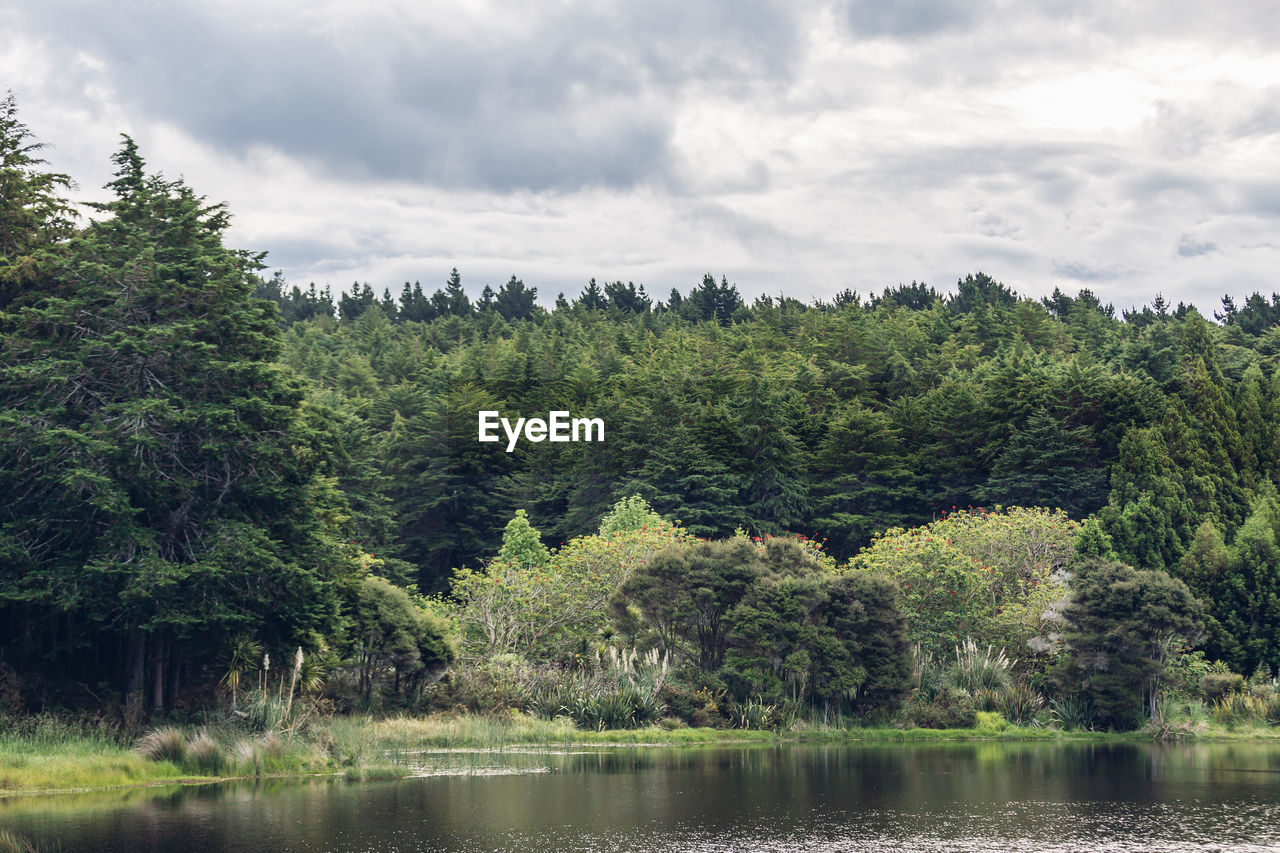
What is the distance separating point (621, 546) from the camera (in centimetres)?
4766

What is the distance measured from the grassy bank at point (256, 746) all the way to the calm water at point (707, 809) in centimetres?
147

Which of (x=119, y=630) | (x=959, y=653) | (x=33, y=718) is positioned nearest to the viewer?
(x=33, y=718)

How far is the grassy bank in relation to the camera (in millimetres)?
25656

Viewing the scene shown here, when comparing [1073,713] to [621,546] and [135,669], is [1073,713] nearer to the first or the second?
[621,546]

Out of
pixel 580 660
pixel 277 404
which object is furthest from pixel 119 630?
pixel 580 660

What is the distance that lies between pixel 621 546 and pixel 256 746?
2129cm

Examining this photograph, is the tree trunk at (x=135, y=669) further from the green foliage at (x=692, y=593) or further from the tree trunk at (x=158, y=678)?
the green foliage at (x=692, y=593)

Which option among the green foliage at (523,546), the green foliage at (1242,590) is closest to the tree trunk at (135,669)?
the green foliage at (523,546)

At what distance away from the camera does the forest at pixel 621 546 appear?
30.9m

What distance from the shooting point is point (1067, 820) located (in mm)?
21266

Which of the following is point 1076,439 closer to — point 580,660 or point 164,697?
point 580,660

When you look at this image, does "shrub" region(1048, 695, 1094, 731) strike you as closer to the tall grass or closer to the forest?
the forest

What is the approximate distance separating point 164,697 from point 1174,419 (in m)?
46.9

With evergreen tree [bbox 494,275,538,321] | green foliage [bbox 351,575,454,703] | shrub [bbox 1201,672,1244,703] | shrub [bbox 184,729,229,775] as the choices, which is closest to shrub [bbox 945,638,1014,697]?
shrub [bbox 1201,672,1244,703]
